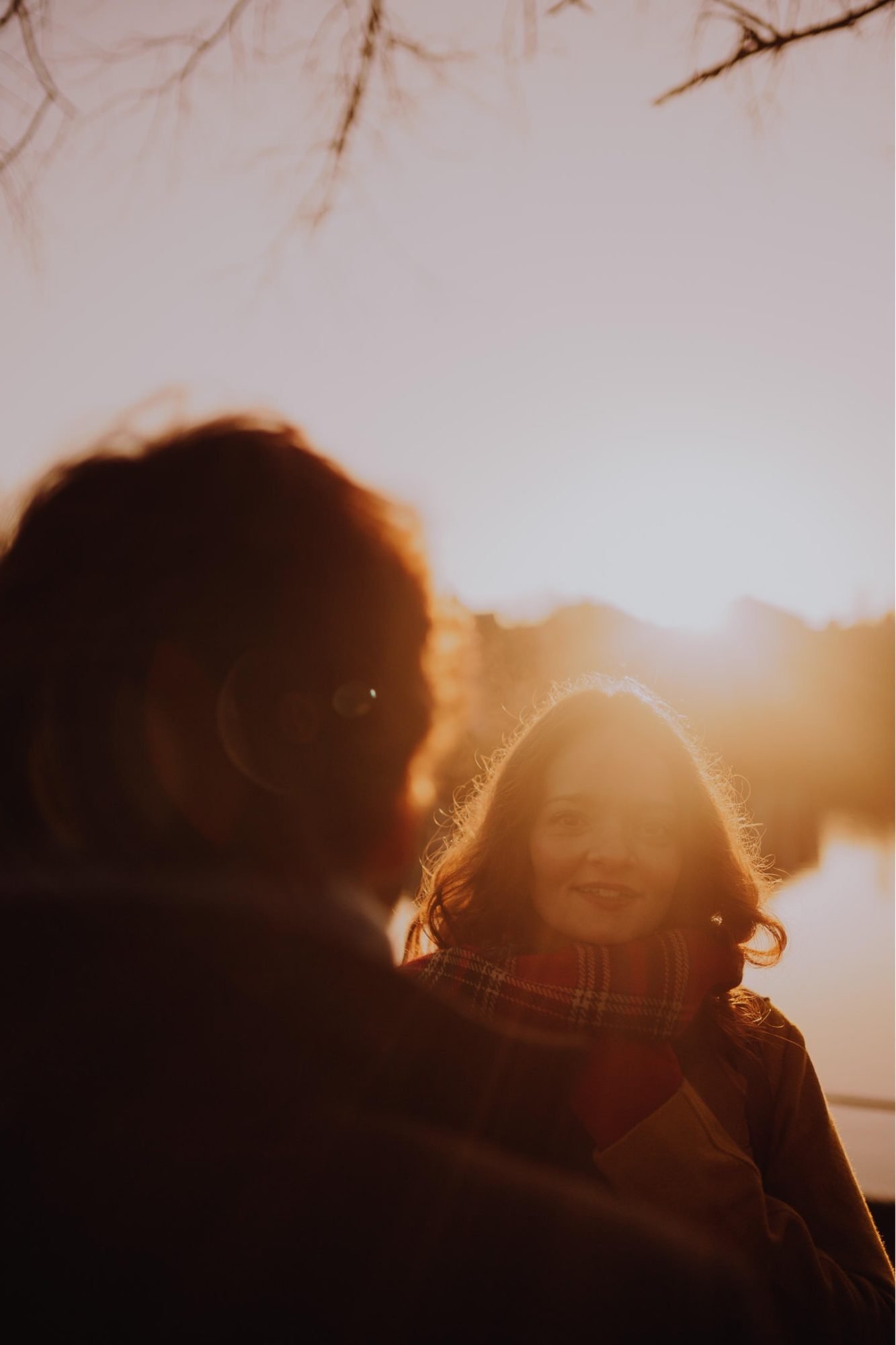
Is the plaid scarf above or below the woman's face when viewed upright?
below

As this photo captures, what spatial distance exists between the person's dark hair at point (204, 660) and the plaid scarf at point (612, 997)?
90cm

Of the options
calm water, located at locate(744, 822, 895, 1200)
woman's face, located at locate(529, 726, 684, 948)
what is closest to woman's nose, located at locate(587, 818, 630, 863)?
woman's face, located at locate(529, 726, 684, 948)

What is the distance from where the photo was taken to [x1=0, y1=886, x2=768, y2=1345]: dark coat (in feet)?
2.06

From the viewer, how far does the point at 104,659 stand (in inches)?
31.4

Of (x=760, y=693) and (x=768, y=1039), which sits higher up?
(x=760, y=693)

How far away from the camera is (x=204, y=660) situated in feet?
2.68

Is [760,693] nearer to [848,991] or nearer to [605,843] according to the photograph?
[848,991]

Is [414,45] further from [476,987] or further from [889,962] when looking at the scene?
[889,962]

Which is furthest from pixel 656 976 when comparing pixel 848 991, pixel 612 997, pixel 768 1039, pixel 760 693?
pixel 760 693

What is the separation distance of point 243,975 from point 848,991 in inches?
237

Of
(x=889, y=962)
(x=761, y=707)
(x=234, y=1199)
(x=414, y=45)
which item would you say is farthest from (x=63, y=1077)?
(x=761, y=707)

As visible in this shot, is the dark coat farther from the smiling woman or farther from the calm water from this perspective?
the calm water

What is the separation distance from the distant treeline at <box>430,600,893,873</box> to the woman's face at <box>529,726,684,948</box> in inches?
10.1

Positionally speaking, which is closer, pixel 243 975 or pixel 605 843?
pixel 243 975
